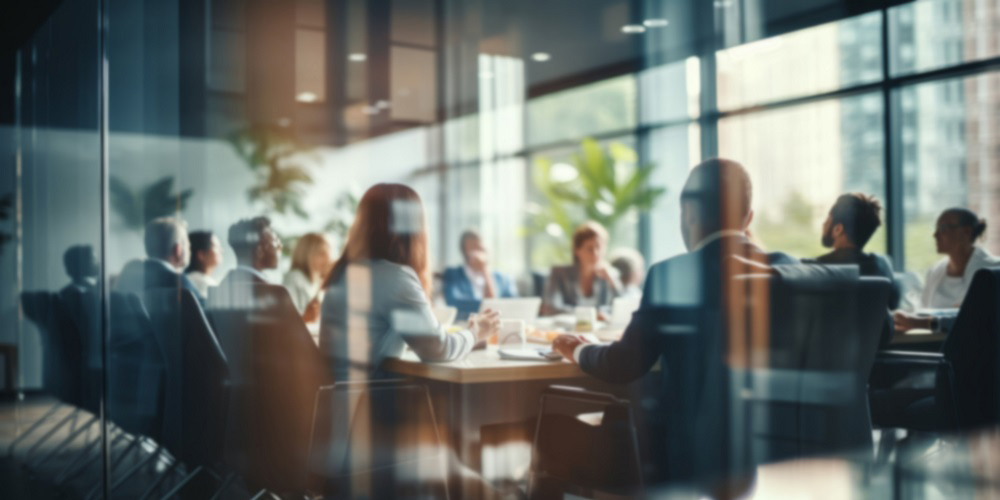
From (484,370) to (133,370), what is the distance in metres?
1.63

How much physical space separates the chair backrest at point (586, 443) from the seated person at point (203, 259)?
1.17 metres

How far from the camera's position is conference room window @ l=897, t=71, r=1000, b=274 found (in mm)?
2215

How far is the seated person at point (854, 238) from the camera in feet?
7.25

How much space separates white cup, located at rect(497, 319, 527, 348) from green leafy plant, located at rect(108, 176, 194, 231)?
3.92ft

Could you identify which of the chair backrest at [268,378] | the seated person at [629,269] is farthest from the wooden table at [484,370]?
the seated person at [629,269]

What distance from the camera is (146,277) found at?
10.3 ft

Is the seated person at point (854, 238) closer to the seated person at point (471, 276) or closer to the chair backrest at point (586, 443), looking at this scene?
the chair backrest at point (586, 443)

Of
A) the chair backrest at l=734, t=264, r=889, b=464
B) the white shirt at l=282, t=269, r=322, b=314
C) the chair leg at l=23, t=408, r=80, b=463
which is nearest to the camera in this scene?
the chair backrest at l=734, t=264, r=889, b=464

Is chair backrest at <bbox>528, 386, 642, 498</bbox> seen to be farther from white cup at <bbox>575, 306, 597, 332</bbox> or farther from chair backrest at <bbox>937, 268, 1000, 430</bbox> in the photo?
white cup at <bbox>575, 306, 597, 332</bbox>

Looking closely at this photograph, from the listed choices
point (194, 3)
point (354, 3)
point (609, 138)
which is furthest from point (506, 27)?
point (194, 3)

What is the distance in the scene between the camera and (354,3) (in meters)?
3.72

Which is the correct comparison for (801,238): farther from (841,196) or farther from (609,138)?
(609,138)

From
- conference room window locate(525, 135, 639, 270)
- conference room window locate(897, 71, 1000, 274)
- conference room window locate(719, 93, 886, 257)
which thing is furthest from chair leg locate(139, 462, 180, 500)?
conference room window locate(525, 135, 639, 270)

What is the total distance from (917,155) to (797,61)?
0.52 meters
